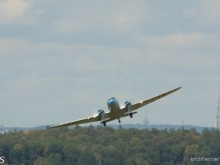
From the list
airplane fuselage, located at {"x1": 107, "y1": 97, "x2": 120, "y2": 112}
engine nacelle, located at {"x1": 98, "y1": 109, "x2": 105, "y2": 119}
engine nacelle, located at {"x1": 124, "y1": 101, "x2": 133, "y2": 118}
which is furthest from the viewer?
engine nacelle, located at {"x1": 98, "y1": 109, "x2": 105, "y2": 119}

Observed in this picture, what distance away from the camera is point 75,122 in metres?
121

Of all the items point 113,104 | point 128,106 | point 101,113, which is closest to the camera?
point 113,104

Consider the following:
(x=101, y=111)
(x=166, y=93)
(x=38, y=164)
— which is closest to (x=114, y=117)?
(x=101, y=111)

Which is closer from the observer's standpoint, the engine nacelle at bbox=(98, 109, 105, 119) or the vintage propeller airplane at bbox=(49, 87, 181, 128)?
the vintage propeller airplane at bbox=(49, 87, 181, 128)

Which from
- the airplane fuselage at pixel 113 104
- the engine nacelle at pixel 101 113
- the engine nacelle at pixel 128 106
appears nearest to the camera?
the airplane fuselage at pixel 113 104

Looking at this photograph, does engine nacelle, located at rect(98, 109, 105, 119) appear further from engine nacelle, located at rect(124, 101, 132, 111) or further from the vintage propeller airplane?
engine nacelle, located at rect(124, 101, 132, 111)

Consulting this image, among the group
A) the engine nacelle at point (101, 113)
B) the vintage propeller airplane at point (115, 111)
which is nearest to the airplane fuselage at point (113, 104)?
the vintage propeller airplane at point (115, 111)

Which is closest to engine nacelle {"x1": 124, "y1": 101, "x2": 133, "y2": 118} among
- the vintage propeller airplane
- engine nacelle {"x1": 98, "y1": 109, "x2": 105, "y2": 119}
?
the vintage propeller airplane

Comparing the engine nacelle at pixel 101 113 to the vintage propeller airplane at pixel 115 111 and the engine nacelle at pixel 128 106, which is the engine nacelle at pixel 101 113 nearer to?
the vintage propeller airplane at pixel 115 111

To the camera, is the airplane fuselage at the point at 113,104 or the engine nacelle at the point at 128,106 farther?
the engine nacelle at the point at 128,106

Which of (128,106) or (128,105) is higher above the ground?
(128,105)

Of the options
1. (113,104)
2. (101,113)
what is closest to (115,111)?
(113,104)

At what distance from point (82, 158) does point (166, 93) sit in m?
86.7

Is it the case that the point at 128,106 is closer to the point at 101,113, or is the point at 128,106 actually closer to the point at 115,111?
the point at 115,111
